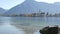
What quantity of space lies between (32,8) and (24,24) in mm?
445

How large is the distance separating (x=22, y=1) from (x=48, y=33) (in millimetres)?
1027

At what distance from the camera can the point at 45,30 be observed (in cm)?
351

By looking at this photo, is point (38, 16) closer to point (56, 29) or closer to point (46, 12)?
point (46, 12)

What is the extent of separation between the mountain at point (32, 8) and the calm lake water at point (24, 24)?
0.17 metres

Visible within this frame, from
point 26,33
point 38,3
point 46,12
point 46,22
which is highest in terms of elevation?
point 38,3

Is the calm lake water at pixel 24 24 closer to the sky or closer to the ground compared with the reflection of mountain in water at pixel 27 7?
closer to the ground

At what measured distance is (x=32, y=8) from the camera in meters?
3.65

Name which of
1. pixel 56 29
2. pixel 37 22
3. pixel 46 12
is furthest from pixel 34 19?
pixel 56 29

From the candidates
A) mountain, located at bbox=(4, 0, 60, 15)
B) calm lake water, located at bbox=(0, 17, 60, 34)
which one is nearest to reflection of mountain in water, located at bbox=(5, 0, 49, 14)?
mountain, located at bbox=(4, 0, 60, 15)

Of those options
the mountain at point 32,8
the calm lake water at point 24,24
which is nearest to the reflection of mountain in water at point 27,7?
the mountain at point 32,8

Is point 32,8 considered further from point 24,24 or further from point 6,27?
point 6,27

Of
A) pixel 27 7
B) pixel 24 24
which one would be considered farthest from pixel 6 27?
pixel 27 7

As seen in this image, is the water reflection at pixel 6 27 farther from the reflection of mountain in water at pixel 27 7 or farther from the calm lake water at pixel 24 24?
the reflection of mountain in water at pixel 27 7

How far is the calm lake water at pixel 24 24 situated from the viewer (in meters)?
3.57
